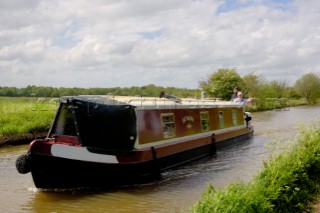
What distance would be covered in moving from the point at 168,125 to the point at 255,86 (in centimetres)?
3608

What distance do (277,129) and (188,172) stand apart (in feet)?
43.4

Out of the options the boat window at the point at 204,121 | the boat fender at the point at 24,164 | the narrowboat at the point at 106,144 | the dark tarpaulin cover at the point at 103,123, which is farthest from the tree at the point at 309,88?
the boat fender at the point at 24,164

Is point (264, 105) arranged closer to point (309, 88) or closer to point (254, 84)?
point (254, 84)

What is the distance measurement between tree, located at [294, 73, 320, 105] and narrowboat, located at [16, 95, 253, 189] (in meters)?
57.4

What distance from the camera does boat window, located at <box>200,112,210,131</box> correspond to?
48.1 ft

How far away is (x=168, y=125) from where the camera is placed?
1241 cm

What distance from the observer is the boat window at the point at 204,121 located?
14.7 metres

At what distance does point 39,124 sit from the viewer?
2034cm

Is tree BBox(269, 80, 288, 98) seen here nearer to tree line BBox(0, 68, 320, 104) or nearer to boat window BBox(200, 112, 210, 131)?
tree line BBox(0, 68, 320, 104)

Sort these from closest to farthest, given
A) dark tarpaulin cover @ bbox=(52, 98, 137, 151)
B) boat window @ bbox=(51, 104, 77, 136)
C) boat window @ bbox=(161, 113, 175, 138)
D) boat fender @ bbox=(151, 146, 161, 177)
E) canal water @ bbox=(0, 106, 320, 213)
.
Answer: canal water @ bbox=(0, 106, 320, 213), dark tarpaulin cover @ bbox=(52, 98, 137, 151), boat window @ bbox=(51, 104, 77, 136), boat fender @ bbox=(151, 146, 161, 177), boat window @ bbox=(161, 113, 175, 138)

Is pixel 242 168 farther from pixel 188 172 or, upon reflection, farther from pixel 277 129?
pixel 277 129

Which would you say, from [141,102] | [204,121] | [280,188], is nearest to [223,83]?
[204,121]

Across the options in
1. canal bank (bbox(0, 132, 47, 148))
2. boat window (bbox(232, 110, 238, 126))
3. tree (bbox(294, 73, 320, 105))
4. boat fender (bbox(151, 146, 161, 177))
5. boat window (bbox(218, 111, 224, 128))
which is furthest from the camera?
tree (bbox(294, 73, 320, 105))

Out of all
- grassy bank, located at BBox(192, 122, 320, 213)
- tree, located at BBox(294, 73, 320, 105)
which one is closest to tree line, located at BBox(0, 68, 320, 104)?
tree, located at BBox(294, 73, 320, 105)
